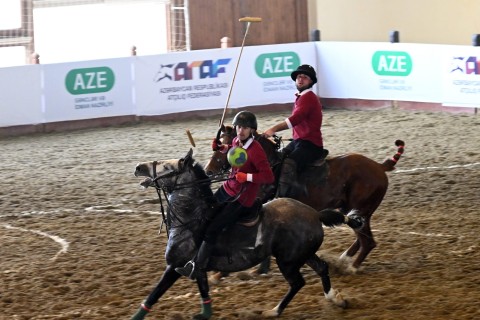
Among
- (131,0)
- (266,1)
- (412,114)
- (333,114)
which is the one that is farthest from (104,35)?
(412,114)

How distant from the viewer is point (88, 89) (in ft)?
67.1

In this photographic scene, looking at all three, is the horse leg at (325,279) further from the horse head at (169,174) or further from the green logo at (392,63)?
the green logo at (392,63)

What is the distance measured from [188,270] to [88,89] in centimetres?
1279

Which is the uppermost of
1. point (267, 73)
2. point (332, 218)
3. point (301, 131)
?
point (267, 73)

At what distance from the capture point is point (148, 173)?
8.27m

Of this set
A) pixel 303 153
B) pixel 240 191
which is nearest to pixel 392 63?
pixel 303 153

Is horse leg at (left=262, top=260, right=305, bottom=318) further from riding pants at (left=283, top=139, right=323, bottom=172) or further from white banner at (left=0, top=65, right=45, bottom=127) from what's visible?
white banner at (left=0, top=65, right=45, bottom=127)

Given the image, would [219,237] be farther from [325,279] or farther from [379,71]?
[379,71]

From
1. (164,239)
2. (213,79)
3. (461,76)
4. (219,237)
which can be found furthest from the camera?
(213,79)

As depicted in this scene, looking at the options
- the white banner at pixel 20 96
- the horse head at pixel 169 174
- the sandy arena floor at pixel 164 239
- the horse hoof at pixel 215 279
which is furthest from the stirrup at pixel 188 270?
the white banner at pixel 20 96

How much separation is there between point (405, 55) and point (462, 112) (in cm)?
176

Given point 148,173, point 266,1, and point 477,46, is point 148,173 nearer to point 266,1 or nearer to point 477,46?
point 477,46

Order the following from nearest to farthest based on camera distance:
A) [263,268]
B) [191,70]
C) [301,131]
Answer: [263,268]
[301,131]
[191,70]

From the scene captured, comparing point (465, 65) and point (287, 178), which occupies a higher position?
point (465, 65)
